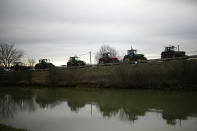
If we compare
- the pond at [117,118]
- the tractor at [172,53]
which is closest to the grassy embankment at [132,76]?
the tractor at [172,53]

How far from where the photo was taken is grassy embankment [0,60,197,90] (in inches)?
1033

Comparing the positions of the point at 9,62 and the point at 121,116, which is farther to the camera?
the point at 9,62

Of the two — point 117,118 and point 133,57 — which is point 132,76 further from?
point 117,118

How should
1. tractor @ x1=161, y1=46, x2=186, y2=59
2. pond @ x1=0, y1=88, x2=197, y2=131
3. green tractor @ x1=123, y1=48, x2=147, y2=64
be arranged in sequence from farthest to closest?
green tractor @ x1=123, y1=48, x2=147, y2=64
tractor @ x1=161, y1=46, x2=186, y2=59
pond @ x1=0, y1=88, x2=197, y2=131

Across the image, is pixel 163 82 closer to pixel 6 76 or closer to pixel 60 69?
pixel 60 69

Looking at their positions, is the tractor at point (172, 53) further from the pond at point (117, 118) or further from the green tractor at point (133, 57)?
the pond at point (117, 118)

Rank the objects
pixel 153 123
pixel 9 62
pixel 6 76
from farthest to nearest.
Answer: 1. pixel 9 62
2. pixel 6 76
3. pixel 153 123

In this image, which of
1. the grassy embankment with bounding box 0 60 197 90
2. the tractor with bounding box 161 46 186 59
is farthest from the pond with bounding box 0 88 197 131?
the tractor with bounding box 161 46 186 59

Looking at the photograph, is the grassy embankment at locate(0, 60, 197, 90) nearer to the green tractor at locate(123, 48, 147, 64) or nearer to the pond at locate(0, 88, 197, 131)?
the green tractor at locate(123, 48, 147, 64)

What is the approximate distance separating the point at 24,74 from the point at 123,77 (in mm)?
25102

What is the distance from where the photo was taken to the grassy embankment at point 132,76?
86.1 ft

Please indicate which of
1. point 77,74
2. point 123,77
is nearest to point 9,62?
point 77,74

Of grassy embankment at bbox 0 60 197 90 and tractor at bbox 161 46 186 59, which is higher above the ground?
tractor at bbox 161 46 186 59

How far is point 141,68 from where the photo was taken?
3022cm
